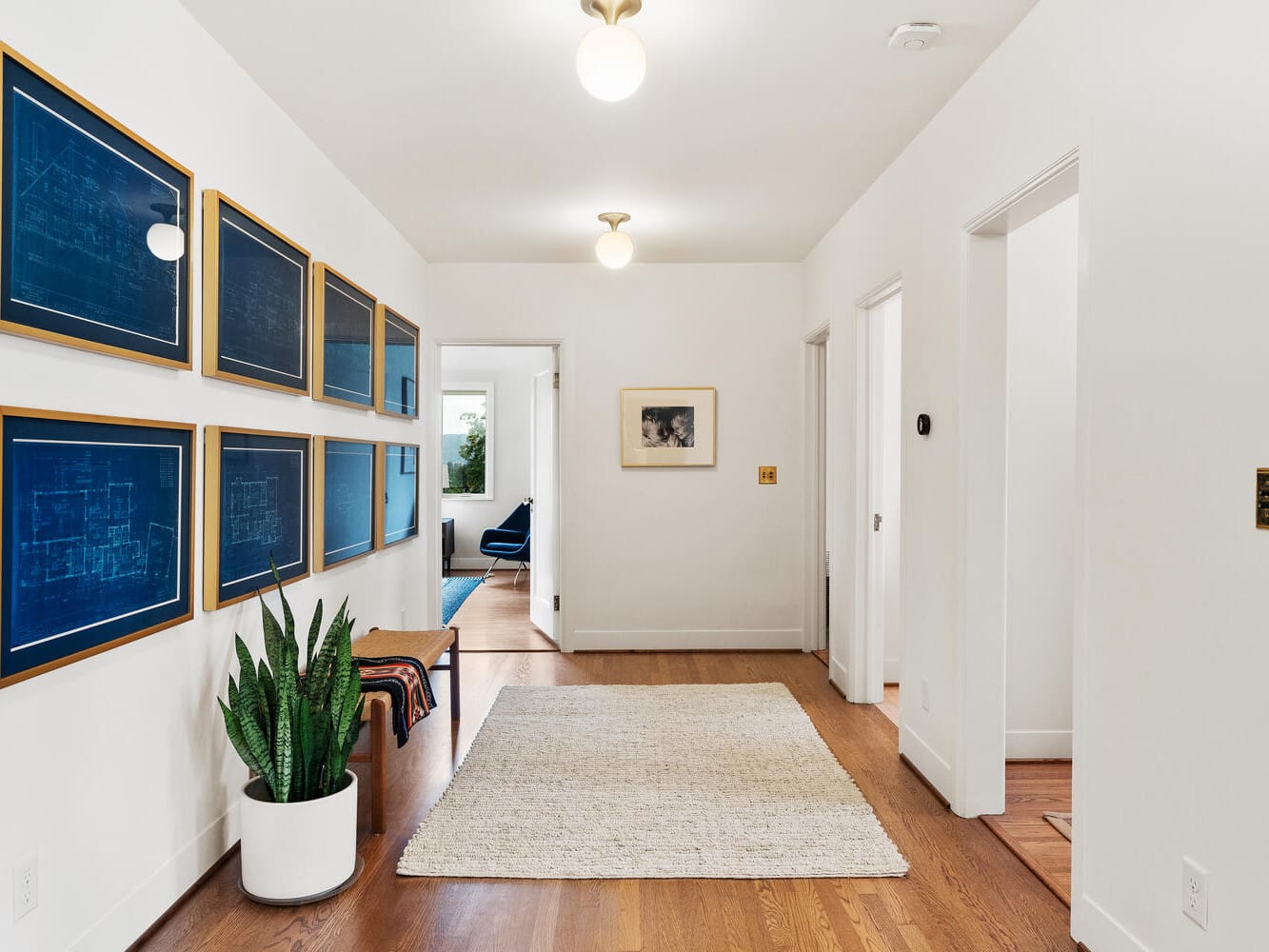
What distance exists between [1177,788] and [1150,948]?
1.27ft

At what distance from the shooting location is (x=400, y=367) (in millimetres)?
4480

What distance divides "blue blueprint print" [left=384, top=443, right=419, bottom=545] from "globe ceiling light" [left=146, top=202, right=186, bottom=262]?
2008 mm

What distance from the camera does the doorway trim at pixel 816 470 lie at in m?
5.16

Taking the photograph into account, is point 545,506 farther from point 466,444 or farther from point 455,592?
point 466,444

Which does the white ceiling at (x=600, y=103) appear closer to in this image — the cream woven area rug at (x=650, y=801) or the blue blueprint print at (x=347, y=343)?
the blue blueprint print at (x=347, y=343)

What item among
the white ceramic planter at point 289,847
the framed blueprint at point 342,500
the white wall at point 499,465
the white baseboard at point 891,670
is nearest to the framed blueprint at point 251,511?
the framed blueprint at point 342,500

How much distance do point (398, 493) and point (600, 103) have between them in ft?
7.73

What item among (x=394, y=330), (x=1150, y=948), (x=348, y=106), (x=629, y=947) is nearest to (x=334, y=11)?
(x=348, y=106)

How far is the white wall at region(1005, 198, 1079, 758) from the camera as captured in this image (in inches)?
130

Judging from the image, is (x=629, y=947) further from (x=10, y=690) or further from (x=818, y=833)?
(x=10, y=690)

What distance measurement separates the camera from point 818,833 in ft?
8.71

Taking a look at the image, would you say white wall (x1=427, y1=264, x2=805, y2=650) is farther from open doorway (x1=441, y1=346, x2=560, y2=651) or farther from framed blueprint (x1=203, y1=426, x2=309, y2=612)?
open doorway (x1=441, y1=346, x2=560, y2=651)

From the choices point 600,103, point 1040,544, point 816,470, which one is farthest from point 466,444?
point 1040,544

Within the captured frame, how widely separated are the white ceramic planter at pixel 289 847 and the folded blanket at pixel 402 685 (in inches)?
24.6
